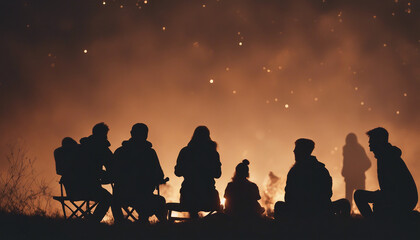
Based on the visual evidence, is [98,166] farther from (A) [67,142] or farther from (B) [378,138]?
(B) [378,138]

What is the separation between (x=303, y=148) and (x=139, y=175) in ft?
8.46

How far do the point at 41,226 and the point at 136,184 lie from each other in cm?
164

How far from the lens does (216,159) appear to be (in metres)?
7.69

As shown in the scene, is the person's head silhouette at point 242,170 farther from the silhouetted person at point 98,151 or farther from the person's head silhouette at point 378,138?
the person's head silhouette at point 378,138

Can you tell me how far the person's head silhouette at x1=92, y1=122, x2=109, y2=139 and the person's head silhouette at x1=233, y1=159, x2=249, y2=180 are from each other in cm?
239

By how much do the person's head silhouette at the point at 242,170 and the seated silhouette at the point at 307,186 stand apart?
150cm

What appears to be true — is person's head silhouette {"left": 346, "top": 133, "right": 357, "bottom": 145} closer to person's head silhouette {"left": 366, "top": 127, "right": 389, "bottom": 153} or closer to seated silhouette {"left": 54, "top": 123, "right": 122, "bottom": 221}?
person's head silhouette {"left": 366, "top": 127, "right": 389, "bottom": 153}

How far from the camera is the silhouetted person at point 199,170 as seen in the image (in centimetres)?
754

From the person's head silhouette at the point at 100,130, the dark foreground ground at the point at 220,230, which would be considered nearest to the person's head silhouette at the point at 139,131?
the person's head silhouette at the point at 100,130

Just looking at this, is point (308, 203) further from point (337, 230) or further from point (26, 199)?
point (26, 199)

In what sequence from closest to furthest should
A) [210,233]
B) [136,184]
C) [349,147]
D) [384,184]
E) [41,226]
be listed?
[210,233]
[41,226]
[384,184]
[136,184]
[349,147]

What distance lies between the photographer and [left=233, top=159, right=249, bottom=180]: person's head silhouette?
841 centimetres

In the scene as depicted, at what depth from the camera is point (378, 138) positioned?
676 cm

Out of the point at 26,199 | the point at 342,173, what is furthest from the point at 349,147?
the point at 26,199
